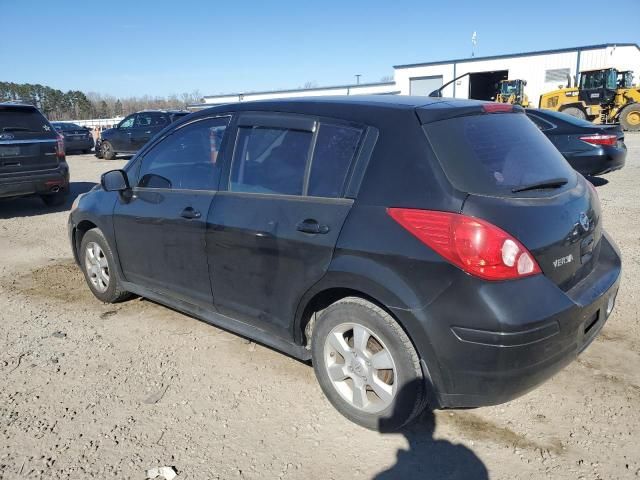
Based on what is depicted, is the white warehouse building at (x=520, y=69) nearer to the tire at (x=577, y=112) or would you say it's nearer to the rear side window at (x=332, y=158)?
the tire at (x=577, y=112)

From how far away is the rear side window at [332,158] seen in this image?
106 inches

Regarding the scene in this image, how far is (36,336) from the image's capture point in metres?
4.01

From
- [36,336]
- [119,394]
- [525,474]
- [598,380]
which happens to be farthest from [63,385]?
[598,380]

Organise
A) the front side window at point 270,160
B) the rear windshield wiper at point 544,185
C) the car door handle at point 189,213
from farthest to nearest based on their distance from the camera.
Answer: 1. the car door handle at point 189,213
2. the front side window at point 270,160
3. the rear windshield wiper at point 544,185

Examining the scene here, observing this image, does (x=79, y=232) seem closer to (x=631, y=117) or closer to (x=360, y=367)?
(x=360, y=367)

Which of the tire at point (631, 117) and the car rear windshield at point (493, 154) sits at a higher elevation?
the car rear windshield at point (493, 154)

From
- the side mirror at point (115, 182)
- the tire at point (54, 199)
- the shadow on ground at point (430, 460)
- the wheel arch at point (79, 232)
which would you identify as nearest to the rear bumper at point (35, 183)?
the tire at point (54, 199)

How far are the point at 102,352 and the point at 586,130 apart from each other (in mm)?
8388

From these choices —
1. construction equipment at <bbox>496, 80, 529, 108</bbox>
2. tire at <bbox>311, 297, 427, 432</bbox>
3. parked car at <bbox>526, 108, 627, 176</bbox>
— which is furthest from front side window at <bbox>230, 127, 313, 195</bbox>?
construction equipment at <bbox>496, 80, 529, 108</bbox>

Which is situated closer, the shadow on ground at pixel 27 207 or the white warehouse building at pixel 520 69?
the shadow on ground at pixel 27 207

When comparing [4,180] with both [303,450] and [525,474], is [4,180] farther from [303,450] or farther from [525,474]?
[525,474]

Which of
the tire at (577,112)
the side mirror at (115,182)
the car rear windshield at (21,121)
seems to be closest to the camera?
the side mirror at (115,182)

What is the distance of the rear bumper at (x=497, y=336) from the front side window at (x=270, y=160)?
1.05m

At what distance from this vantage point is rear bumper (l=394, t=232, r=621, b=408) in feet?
7.18
